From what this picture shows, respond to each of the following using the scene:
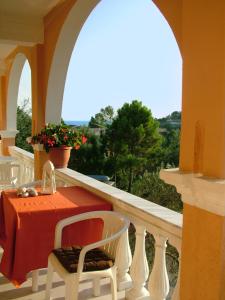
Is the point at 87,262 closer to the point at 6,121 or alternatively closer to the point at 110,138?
the point at 6,121

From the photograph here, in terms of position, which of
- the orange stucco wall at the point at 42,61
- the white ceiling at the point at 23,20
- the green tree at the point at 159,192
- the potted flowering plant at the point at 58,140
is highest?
the white ceiling at the point at 23,20

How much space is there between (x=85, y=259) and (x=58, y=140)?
6.15 feet

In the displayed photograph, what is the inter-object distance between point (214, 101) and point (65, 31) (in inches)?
116

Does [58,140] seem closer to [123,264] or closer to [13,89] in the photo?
[123,264]

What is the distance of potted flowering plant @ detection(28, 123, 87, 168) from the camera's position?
3781 millimetres

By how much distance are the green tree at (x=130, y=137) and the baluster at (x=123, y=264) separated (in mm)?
12760

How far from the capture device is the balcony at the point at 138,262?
6.66 feet

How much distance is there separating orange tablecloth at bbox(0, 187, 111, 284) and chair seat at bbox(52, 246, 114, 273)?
248 millimetres

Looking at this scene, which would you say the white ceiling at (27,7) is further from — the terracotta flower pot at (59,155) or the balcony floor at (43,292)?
the balcony floor at (43,292)

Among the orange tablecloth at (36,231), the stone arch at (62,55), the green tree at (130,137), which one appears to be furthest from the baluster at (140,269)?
the green tree at (130,137)

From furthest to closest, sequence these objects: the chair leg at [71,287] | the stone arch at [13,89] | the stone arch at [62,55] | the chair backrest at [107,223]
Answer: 1. the stone arch at [13,89]
2. the stone arch at [62,55]
3. the chair backrest at [107,223]
4. the chair leg at [71,287]

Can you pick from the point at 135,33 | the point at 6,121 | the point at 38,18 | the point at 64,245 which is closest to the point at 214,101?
the point at 64,245

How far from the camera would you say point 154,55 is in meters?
32.9

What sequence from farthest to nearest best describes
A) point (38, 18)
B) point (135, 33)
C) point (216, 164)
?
point (135, 33) < point (38, 18) < point (216, 164)
